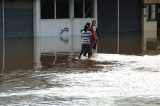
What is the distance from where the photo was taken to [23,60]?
76.2 feet

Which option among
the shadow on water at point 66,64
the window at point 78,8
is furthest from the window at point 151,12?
the shadow on water at point 66,64

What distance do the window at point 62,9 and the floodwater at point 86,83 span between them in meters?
18.1

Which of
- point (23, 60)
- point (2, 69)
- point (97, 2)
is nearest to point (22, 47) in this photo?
point (23, 60)

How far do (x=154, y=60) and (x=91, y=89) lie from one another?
7.84 m

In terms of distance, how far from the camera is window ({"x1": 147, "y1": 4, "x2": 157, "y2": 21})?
1743 inches

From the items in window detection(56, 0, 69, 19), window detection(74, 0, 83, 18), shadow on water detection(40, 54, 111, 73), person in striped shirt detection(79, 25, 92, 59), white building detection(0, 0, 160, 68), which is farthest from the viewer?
window detection(74, 0, 83, 18)

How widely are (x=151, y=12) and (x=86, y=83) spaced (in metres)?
30.2

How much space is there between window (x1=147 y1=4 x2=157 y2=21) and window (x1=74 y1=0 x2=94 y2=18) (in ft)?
19.0

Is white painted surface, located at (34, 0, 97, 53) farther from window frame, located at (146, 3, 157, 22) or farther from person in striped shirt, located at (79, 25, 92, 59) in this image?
person in striped shirt, located at (79, 25, 92, 59)

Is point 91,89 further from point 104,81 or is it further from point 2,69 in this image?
point 2,69

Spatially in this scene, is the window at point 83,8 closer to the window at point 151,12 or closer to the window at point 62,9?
the window at point 62,9

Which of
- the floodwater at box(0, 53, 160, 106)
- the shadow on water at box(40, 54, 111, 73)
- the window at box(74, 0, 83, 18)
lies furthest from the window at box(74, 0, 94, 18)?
the floodwater at box(0, 53, 160, 106)

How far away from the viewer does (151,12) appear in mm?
44688

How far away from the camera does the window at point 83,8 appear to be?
134 ft
